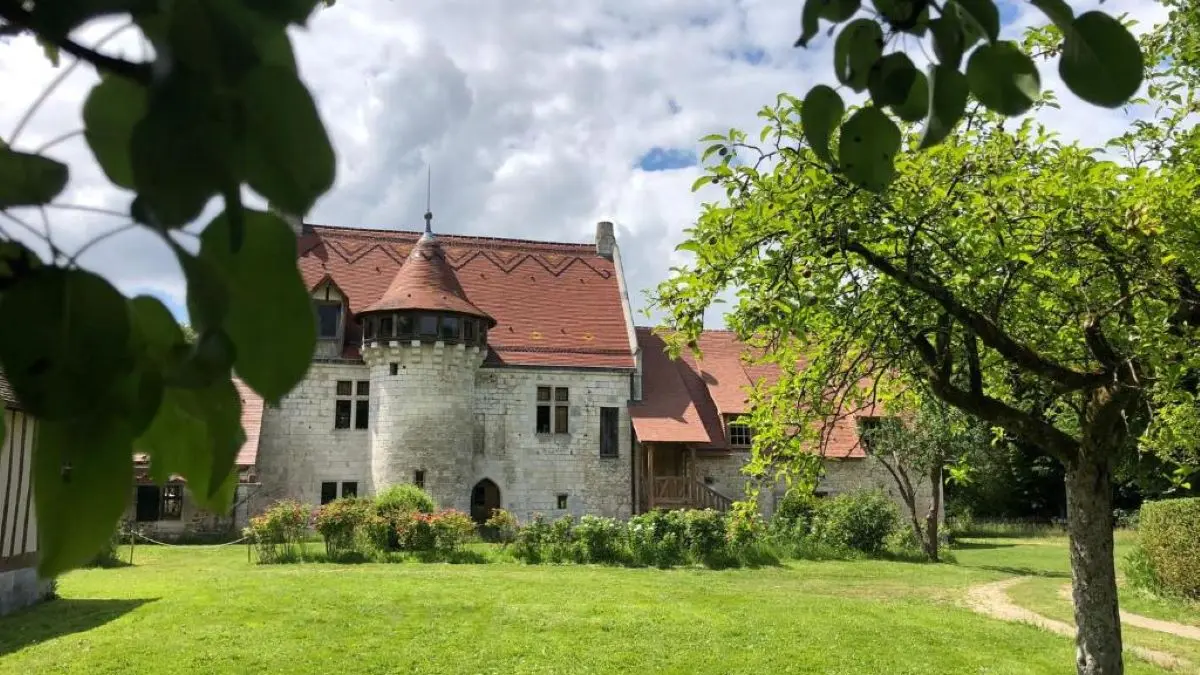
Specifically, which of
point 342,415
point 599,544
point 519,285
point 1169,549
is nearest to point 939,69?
point 1169,549

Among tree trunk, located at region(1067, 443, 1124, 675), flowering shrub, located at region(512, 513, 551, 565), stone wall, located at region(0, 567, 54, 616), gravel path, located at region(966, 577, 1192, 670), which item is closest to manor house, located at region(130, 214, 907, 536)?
flowering shrub, located at region(512, 513, 551, 565)

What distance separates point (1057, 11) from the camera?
2.31 feet

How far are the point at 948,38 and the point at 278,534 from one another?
17.5 m

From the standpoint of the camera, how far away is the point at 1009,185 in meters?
5.02

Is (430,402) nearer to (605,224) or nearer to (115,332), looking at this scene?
(605,224)

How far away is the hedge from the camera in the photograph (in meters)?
13.9

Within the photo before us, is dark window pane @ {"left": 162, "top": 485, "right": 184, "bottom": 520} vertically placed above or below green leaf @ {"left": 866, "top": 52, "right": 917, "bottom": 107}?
below

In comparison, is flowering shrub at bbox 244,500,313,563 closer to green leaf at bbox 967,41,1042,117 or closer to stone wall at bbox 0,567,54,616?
stone wall at bbox 0,567,54,616

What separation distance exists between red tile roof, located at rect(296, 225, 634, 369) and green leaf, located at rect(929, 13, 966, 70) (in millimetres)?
24296

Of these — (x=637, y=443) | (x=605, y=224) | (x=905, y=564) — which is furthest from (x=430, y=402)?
(x=905, y=564)

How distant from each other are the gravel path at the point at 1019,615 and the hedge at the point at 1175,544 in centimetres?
181

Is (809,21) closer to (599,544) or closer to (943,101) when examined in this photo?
(943,101)

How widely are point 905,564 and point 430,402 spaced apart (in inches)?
473

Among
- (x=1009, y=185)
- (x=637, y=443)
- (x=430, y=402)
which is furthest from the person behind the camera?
(x=637, y=443)
